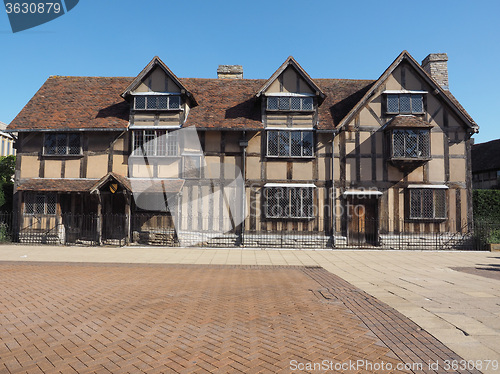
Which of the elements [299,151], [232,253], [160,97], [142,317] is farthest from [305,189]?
[142,317]

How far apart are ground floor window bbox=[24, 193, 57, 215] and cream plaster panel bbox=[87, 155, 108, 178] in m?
2.22

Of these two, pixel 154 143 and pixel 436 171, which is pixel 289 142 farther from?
pixel 436 171

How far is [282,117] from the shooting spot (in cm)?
1731

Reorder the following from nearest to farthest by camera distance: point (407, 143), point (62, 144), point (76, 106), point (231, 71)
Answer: point (407, 143), point (62, 144), point (76, 106), point (231, 71)

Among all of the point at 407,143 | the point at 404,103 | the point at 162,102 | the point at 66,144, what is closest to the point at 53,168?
the point at 66,144

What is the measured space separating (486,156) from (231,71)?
24.1m

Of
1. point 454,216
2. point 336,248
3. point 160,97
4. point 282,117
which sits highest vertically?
point 160,97

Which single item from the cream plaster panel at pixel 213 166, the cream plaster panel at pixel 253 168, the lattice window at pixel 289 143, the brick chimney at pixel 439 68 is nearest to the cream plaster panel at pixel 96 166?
the cream plaster panel at pixel 213 166

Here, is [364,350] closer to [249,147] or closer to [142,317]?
[142,317]

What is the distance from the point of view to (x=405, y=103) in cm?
1716

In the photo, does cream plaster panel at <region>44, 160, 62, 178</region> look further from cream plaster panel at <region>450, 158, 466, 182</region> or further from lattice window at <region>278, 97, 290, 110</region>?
cream plaster panel at <region>450, 158, 466, 182</region>

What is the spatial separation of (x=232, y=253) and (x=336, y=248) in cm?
547

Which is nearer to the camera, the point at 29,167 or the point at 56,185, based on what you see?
the point at 56,185

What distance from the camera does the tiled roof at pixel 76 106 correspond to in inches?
675
